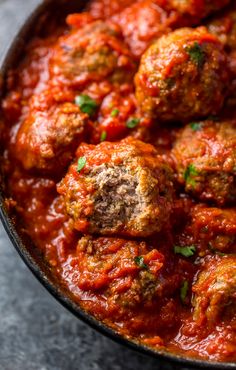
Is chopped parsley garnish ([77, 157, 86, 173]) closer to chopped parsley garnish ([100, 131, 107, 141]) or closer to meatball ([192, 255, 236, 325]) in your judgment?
chopped parsley garnish ([100, 131, 107, 141])

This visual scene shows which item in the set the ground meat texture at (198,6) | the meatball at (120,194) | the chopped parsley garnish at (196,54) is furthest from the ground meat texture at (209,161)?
the ground meat texture at (198,6)

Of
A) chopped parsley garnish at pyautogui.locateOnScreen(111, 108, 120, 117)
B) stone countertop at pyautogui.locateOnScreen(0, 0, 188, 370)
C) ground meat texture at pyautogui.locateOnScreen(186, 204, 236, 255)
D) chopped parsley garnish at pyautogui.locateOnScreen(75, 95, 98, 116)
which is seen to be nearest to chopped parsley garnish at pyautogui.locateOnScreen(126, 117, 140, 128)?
chopped parsley garnish at pyautogui.locateOnScreen(111, 108, 120, 117)

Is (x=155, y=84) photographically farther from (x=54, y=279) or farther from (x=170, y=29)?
(x=54, y=279)

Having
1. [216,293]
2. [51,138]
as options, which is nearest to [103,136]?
[51,138]

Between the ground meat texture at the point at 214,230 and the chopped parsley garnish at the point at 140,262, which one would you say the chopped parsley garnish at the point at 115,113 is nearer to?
the ground meat texture at the point at 214,230

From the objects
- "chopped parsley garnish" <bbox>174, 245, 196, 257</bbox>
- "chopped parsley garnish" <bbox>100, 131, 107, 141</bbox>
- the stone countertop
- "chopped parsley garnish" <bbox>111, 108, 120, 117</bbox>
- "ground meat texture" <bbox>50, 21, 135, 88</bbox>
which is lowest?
the stone countertop

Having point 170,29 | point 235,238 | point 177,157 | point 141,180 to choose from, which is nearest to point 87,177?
point 141,180
